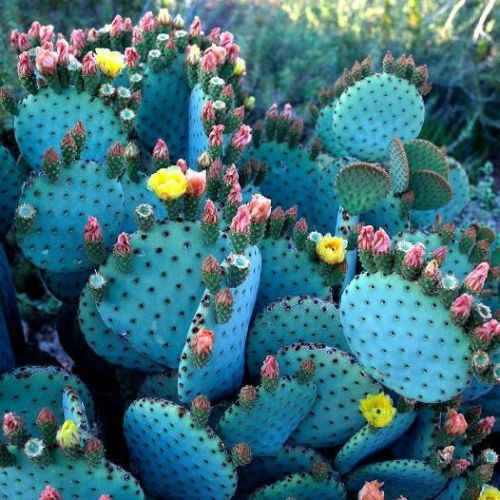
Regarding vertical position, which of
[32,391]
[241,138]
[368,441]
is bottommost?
[32,391]

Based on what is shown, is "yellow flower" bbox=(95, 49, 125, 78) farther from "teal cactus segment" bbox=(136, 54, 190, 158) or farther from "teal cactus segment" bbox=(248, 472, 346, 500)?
"teal cactus segment" bbox=(248, 472, 346, 500)

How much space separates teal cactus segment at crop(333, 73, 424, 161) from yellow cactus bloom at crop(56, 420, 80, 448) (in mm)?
1463

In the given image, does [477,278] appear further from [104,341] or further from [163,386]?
[104,341]

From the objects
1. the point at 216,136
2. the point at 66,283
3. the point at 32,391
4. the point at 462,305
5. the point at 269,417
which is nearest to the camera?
the point at 462,305

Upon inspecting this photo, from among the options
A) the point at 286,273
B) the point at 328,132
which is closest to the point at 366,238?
the point at 286,273

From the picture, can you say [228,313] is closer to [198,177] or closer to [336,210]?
[198,177]

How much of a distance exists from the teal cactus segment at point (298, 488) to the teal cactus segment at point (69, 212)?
0.80m

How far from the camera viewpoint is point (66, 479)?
1.55 metres

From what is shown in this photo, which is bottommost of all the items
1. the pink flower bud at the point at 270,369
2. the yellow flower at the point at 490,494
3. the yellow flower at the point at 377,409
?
the yellow flower at the point at 490,494

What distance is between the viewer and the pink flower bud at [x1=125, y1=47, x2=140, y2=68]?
2.35 m

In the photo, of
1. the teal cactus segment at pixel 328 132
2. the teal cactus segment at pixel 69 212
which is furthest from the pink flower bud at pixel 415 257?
the teal cactus segment at pixel 328 132

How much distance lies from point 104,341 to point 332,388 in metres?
0.66

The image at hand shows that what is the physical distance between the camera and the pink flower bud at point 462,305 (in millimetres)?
1578

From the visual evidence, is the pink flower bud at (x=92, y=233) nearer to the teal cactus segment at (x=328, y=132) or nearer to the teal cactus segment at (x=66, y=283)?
the teal cactus segment at (x=66, y=283)
